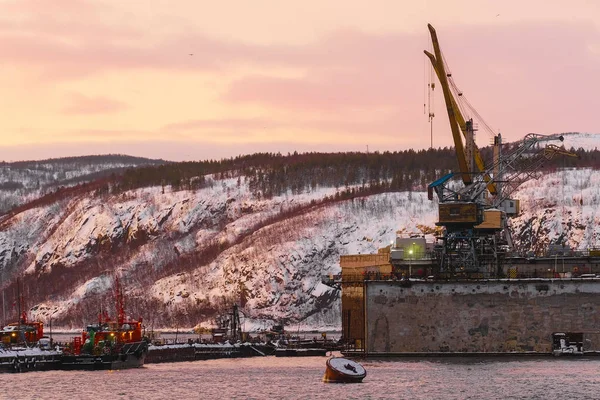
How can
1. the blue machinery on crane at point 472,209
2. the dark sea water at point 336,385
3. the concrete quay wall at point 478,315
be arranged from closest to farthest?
the dark sea water at point 336,385
the concrete quay wall at point 478,315
the blue machinery on crane at point 472,209

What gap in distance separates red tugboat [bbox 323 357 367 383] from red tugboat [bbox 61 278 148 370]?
30.0 meters

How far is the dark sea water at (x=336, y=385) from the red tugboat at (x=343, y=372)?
0.99 metres

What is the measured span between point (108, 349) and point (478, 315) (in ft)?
113

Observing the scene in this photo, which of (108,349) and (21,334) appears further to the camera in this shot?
(21,334)

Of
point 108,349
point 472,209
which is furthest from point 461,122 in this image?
point 108,349

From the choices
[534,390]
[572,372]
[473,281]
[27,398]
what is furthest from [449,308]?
[27,398]

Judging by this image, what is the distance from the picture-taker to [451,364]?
124 m

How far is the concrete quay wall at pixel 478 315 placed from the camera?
427 feet

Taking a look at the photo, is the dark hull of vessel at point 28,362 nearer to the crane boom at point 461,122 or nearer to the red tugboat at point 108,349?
the red tugboat at point 108,349

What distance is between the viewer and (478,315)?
5182 inches

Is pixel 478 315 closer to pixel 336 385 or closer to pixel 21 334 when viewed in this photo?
pixel 336 385

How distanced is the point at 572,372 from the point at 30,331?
65.8 meters

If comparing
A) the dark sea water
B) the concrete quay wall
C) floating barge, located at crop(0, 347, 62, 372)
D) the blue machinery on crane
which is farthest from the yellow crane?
floating barge, located at crop(0, 347, 62, 372)

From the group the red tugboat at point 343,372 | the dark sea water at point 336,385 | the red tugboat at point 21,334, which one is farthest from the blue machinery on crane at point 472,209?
the red tugboat at point 21,334
